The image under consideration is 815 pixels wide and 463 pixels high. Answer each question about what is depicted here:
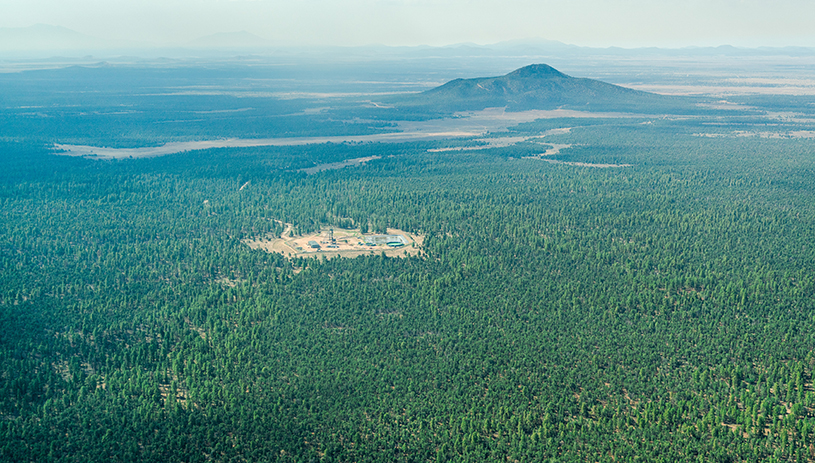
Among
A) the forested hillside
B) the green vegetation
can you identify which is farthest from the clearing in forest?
the forested hillside

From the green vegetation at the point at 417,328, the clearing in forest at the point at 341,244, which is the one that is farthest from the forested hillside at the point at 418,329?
the clearing in forest at the point at 341,244

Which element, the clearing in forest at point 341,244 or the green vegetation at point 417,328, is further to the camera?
the clearing in forest at point 341,244

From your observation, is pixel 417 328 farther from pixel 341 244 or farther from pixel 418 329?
pixel 341 244

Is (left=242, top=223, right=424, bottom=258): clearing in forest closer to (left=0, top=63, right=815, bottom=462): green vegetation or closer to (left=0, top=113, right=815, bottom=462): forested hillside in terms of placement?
(left=0, top=63, right=815, bottom=462): green vegetation

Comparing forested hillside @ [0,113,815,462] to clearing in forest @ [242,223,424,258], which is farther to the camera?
clearing in forest @ [242,223,424,258]

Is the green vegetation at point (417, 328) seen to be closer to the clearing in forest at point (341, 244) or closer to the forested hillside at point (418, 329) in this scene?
the forested hillside at point (418, 329)
